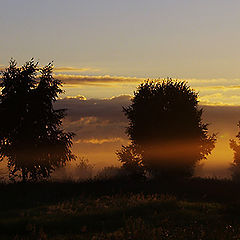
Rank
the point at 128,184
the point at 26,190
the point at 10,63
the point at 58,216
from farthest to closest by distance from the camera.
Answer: the point at 10,63, the point at 128,184, the point at 26,190, the point at 58,216

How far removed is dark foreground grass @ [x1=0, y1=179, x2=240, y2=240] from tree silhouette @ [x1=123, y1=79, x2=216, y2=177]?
57.5ft

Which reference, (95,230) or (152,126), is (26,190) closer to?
(95,230)

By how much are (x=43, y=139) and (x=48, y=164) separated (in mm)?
2141

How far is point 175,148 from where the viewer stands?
47.2 meters

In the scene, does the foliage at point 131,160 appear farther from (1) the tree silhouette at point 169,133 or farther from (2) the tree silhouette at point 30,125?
(2) the tree silhouette at point 30,125

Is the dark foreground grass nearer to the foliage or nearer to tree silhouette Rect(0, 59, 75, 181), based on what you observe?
tree silhouette Rect(0, 59, 75, 181)

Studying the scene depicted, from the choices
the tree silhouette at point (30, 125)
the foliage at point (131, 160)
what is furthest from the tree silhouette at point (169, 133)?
the tree silhouette at point (30, 125)

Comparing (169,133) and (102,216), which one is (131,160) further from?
(102,216)

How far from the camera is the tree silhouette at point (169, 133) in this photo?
47.9 metres

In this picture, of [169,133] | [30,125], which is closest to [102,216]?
[30,125]

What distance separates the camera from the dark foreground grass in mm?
14977

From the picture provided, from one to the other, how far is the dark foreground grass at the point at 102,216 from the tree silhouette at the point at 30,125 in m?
4.53

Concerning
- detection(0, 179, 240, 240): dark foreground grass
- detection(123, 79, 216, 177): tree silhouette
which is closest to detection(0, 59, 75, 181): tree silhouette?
detection(0, 179, 240, 240): dark foreground grass

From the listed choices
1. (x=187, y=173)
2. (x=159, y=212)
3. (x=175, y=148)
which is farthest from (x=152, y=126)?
(x=159, y=212)
